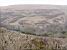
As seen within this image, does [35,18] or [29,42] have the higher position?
[35,18]

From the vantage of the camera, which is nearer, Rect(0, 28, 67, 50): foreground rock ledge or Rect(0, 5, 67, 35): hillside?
Rect(0, 28, 67, 50): foreground rock ledge

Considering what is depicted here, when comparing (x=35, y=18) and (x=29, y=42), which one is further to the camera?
(x=35, y=18)

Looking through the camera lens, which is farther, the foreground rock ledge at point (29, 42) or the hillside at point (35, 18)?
the hillside at point (35, 18)

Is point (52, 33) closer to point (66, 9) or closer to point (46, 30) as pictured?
point (46, 30)

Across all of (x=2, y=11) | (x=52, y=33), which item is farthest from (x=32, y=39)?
(x=2, y=11)

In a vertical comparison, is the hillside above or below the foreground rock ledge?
above

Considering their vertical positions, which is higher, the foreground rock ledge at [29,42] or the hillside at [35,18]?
the hillside at [35,18]

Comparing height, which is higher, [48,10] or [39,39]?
[48,10]

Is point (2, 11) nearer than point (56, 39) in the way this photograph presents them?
No
